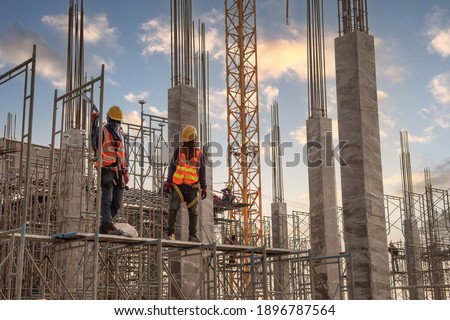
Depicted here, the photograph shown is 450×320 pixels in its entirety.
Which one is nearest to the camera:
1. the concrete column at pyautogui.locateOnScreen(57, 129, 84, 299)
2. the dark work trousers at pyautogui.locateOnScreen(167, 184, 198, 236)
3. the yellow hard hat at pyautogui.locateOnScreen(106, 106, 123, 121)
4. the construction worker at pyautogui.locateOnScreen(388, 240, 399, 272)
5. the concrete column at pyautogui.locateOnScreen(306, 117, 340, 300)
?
the yellow hard hat at pyautogui.locateOnScreen(106, 106, 123, 121)

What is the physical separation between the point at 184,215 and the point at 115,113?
4.83 meters

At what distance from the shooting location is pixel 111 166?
10.3 meters

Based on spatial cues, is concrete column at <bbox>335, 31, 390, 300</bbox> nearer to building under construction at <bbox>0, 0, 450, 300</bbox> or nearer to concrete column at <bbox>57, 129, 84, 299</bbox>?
building under construction at <bbox>0, 0, 450, 300</bbox>

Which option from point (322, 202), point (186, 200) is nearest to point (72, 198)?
point (322, 202)

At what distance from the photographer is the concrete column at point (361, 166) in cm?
1317

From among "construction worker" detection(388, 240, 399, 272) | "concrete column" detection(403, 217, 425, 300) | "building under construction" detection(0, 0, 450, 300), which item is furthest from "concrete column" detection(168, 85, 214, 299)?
"construction worker" detection(388, 240, 399, 272)

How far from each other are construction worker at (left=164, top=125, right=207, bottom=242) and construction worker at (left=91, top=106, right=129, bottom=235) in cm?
142

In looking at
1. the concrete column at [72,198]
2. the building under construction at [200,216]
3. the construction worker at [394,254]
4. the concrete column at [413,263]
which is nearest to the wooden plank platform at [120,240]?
the building under construction at [200,216]

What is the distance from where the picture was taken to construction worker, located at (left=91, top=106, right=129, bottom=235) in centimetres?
1035

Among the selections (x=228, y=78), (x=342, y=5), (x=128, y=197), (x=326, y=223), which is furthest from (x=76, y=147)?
(x=228, y=78)

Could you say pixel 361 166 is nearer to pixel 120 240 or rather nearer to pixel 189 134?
pixel 189 134

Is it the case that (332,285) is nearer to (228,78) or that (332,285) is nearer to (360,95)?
(360,95)

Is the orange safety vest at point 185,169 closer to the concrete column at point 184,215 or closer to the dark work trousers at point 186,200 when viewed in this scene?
the dark work trousers at point 186,200

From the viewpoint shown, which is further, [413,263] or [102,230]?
[413,263]
